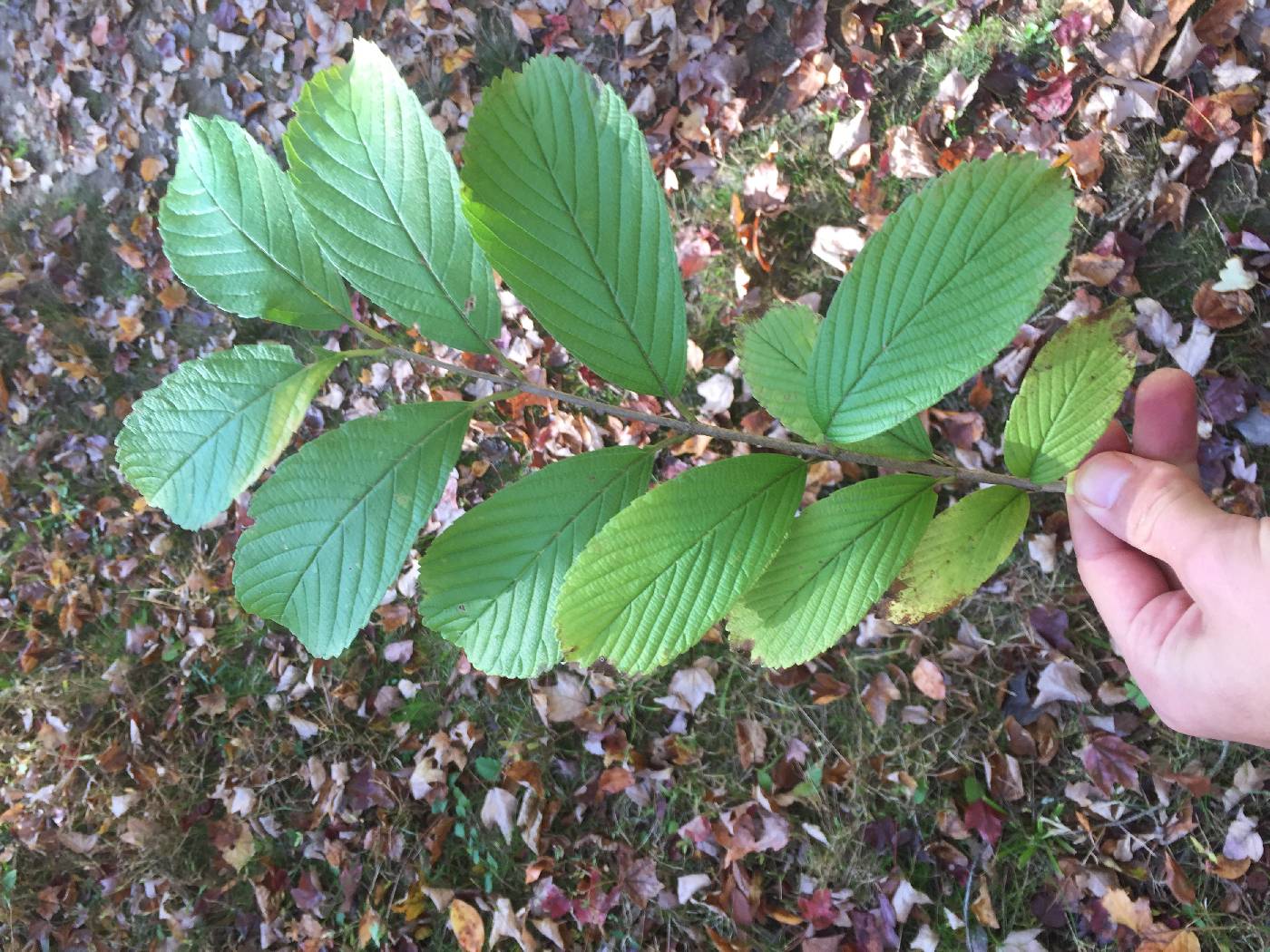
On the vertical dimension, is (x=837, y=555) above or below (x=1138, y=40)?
below

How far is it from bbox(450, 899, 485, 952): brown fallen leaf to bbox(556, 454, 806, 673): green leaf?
2.46 meters

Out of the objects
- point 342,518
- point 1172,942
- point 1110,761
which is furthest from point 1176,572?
point 1172,942

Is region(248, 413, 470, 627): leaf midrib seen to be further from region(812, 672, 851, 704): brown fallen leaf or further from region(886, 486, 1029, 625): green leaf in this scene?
region(812, 672, 851, 704): brown fallen leaf

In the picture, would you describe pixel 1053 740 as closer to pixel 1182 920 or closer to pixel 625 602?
pixel 1182 920

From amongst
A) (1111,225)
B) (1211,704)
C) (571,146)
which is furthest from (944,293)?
(1111,225)

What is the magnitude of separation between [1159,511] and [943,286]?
57 cm

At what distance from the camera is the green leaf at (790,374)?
114cm

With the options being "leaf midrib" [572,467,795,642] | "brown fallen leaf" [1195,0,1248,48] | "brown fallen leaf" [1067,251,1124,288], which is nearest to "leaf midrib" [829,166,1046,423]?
"leaf midrib" [572,467,795,642]

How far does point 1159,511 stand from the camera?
3.76ft

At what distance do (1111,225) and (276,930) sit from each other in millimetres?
3775

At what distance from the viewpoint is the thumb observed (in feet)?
3.59

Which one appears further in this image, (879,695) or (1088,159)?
(879,695)

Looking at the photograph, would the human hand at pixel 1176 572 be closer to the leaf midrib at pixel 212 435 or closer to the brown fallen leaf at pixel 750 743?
the leaf midrib at pixel 212 435

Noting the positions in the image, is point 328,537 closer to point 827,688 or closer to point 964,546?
point 964,546
